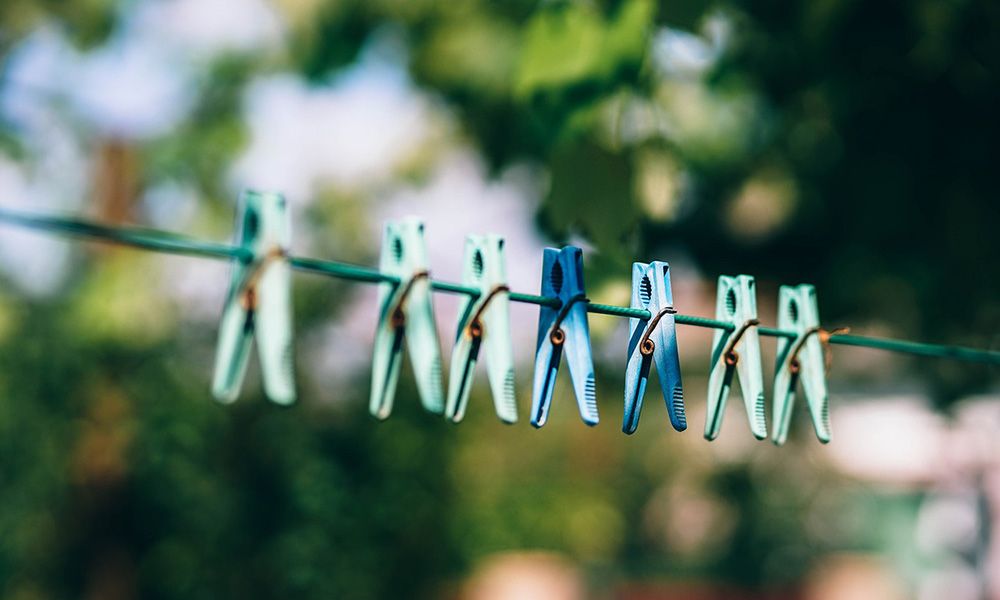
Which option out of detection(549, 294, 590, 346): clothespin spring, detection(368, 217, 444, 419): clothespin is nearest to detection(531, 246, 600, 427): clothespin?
detection(549, 294, 590, 346): clothespin spring

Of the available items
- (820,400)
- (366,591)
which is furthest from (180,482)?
(820,400)

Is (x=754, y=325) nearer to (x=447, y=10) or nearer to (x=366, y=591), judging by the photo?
(x=447, y=10)

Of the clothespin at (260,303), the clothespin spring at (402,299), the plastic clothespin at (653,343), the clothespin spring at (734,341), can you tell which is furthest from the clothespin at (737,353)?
the clothespin at (260,303)

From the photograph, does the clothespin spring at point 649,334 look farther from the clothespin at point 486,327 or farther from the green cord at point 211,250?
the clothespin at point 486,327

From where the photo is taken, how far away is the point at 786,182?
3924mm

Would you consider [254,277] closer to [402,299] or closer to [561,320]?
[402,299]

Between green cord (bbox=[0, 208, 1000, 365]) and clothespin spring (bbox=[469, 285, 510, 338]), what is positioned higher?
green cord (bbox=[0, 208, 1000, 365])

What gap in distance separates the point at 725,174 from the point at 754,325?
2.86 meters

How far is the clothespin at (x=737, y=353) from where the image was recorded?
4.60 ft

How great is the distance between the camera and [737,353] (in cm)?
142

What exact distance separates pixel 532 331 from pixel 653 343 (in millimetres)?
4910

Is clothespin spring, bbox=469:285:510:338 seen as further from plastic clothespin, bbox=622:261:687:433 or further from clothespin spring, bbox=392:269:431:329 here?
plastic clothespin, bbox=622:261:687:433

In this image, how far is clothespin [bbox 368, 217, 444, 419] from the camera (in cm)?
114

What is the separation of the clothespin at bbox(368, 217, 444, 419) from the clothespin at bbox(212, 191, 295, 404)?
13cm
